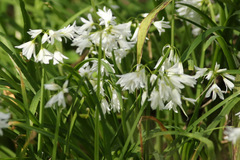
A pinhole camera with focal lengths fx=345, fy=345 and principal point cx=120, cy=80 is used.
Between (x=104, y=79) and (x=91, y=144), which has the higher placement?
(x=104, y=79)

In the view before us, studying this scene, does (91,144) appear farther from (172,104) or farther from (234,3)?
(234,3)

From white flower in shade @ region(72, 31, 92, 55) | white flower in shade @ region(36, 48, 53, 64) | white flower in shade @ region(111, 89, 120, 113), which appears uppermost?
white flower in shade @ region(72, 31, 92, 55)

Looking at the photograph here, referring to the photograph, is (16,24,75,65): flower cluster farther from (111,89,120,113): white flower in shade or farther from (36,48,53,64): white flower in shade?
(111,89,120,113): white flower in shade

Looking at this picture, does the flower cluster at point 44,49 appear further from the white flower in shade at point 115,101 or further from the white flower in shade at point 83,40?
the white flower in shade at point 115,101

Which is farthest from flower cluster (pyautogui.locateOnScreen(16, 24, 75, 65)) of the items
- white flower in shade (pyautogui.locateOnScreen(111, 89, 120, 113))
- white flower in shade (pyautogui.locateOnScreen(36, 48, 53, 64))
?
white flower in shade (pyautogui.locateOnScreen(111, 89, 120, 113))

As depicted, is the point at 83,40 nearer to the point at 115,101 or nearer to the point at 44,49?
the point at 44,49

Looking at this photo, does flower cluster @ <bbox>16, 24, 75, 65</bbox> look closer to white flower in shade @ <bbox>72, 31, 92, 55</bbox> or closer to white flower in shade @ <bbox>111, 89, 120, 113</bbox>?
white flower in shade @ <bbox>72, 31, 92, 55</bbox>

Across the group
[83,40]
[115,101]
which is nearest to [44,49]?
[83,40]

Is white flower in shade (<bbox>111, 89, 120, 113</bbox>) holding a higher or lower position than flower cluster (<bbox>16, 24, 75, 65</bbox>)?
lower

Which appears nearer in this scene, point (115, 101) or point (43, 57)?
point (43, 57)

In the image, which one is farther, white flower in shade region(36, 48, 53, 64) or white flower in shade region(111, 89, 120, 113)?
white flower in shade region(111, 89, 120, 113)

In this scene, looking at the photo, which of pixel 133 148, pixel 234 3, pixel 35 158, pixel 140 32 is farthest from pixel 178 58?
pixel 35 158
